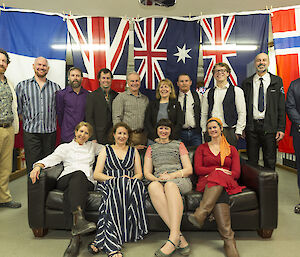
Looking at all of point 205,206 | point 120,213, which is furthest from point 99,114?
point 205,206

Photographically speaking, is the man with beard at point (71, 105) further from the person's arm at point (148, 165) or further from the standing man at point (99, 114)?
the person's arm at point (148, 165)

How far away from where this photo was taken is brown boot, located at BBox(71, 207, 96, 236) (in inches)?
79.5

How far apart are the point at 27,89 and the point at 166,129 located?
6.07 ft

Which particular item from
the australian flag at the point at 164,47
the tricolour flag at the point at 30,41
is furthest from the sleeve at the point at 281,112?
the tricolour flag at the point at 30,41

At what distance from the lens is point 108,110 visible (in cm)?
328

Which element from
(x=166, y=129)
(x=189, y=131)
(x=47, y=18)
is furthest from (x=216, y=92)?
(x=47, y=18)

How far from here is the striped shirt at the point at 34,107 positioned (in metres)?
3.20

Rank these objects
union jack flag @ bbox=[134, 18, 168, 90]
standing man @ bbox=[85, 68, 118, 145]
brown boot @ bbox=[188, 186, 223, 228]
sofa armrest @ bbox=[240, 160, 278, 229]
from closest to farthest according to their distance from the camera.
A: brown boot @ bbox=[188, 186, 223, 228]
sofa armrest @ bbox=[240, 160, 278, 229]
standing man @ bbox=[85, 68, 118, 145]
union jack flag @ bbox=[134, 18, 168, 90]

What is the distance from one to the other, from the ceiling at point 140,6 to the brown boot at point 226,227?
3047mm

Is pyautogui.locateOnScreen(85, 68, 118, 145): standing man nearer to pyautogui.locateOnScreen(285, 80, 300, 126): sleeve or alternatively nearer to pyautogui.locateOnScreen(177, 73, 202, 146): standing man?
pyautogui.locateOnScreen(177, 73, 202, 146): standing man

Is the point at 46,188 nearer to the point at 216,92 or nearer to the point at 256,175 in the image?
the point at 256,175

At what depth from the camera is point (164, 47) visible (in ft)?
13.1

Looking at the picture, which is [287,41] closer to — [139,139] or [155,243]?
[139,139]

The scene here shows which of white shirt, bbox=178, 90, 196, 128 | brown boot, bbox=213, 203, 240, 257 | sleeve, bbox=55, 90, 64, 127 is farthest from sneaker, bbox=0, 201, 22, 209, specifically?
brown boot, bbox=213, 203, 240, 257
